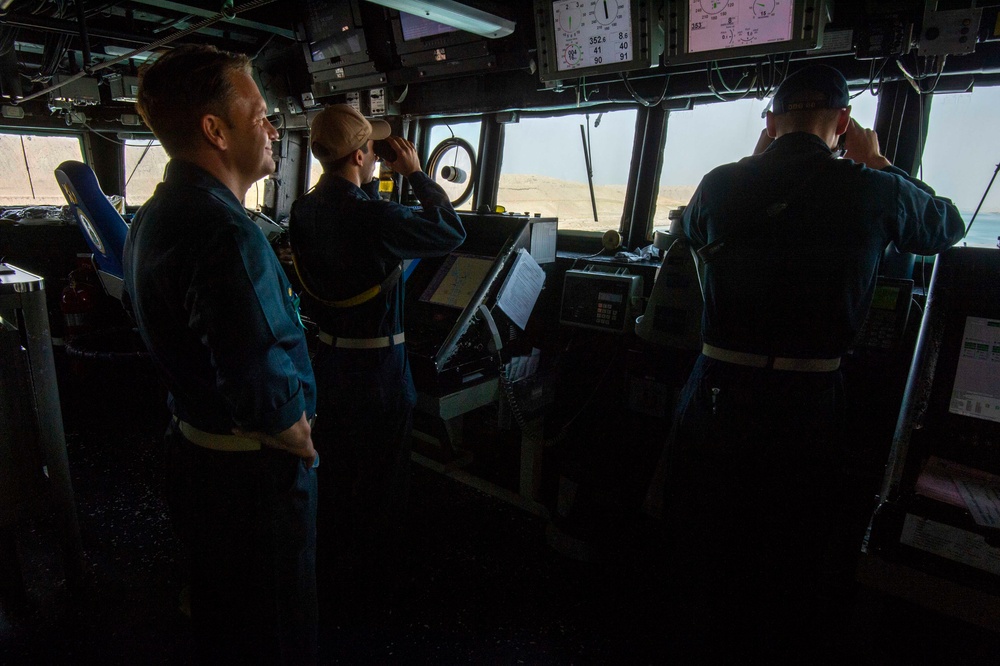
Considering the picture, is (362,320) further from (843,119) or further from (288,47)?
(288,47)

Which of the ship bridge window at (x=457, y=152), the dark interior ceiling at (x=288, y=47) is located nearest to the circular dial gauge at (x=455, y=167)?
the ship bridge window at (x=457, y=152)

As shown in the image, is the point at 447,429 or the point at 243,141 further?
the point at 447,429

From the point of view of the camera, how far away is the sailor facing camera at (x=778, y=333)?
1.45 m

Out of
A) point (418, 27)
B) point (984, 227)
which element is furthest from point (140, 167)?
point (984, 227)

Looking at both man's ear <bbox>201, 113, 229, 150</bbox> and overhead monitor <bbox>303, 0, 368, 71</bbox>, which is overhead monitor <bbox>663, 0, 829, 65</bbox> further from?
overhead monitor <bbox>303, 0, 368, 71</bbox>

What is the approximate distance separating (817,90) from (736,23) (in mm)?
976

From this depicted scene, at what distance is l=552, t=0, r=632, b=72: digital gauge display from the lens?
2533 mm

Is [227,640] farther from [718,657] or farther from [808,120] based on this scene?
[808,120]

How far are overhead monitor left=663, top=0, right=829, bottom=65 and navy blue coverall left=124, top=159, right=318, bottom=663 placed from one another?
6.87 ft

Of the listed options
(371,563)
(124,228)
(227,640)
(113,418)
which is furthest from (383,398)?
(113,418)

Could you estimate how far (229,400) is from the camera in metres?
1.05

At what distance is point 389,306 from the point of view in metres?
1.97

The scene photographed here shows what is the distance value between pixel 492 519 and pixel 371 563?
70 cm

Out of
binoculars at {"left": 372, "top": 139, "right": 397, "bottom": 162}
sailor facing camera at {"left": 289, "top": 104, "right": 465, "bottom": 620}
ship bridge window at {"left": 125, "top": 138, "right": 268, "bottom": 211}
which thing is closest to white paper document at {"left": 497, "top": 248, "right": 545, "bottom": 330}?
sailor facing camera at {"left": 289, "top": 104, "right": 465, "bottom": 620}
